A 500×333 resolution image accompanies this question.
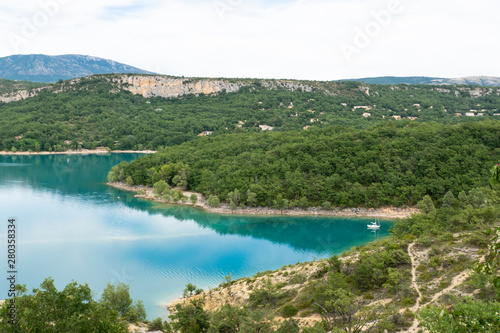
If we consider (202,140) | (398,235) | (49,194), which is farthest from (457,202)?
(49,194)

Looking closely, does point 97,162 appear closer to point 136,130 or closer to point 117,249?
point 136,130

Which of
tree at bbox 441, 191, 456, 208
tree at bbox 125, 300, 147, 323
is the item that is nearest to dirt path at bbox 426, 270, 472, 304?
tree at bbox 125, 300, 147, 323

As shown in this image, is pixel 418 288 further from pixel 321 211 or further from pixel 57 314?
pixel 321 211

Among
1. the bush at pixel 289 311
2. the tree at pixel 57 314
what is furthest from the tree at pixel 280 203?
the tree at pixel 57 314

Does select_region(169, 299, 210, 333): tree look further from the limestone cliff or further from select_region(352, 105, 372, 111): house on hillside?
the limestone cliff

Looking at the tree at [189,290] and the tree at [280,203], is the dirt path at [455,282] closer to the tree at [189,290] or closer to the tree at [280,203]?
the tree at [189,290]

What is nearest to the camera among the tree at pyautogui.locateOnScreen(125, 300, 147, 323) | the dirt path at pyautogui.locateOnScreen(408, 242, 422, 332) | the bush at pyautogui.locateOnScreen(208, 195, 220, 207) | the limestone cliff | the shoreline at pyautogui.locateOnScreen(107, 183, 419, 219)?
the dirt path at pyautogui.locateOnScreen(408, 242, 422, 332)

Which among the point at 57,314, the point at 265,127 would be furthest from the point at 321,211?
the point at 265,127
